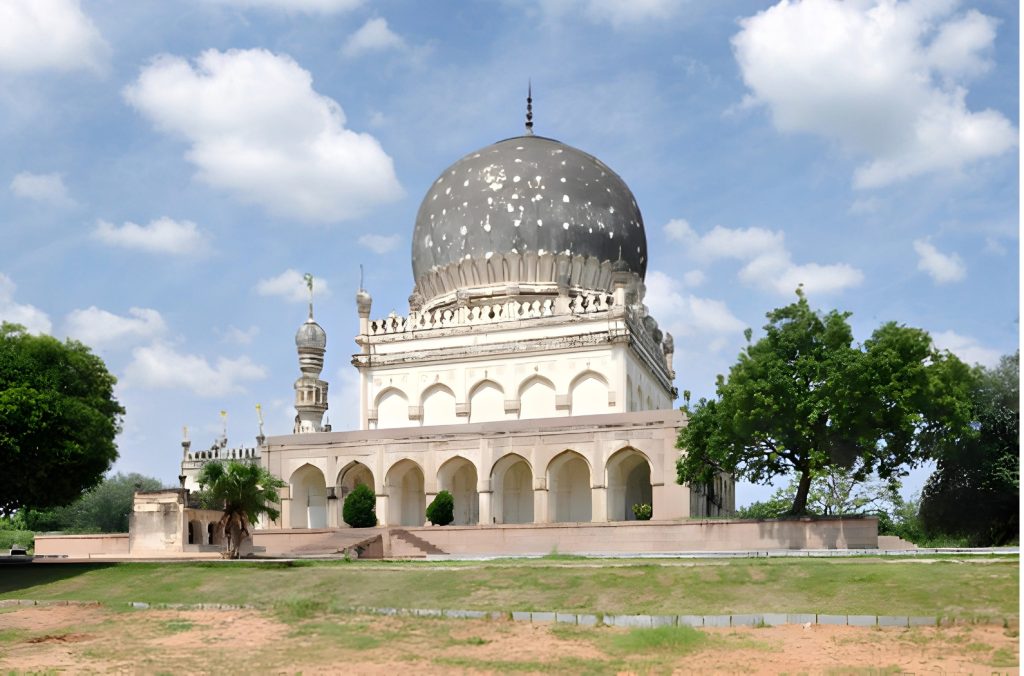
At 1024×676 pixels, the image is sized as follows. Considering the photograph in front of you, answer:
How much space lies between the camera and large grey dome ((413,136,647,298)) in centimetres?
4097

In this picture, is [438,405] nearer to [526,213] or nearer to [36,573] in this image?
[526,213]

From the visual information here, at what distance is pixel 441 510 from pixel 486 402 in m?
6.77

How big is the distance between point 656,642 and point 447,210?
97.7 ft

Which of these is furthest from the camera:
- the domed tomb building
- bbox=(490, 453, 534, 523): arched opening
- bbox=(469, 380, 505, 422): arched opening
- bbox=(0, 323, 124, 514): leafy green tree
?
bbox=(469, 380, 505, 422): arched opening

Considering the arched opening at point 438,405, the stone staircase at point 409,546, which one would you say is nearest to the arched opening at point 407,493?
the arched opening at point 438,405

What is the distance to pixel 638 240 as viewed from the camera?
4356cm

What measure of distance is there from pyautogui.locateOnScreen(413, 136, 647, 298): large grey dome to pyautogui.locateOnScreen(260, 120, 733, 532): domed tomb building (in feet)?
0.22

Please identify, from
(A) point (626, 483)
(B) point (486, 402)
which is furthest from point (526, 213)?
(A) point (626, 483)

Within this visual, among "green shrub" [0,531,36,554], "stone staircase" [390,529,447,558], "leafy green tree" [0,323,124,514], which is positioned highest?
"leafy green tree" [0,323,124,514]

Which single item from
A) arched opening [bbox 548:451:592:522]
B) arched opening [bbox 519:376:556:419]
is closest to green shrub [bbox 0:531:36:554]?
arched opening [bbox 519:376:556:419]

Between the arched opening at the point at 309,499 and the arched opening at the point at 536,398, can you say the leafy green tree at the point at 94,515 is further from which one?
the arched opening at the point at 536,398

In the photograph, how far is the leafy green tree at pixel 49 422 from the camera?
24688mm

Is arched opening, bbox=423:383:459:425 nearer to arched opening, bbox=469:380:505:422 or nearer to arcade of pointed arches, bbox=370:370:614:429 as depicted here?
arcade of pointed arches, bbox=370:370:614:429

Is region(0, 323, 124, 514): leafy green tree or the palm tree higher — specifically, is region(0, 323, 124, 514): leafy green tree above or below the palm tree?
above
